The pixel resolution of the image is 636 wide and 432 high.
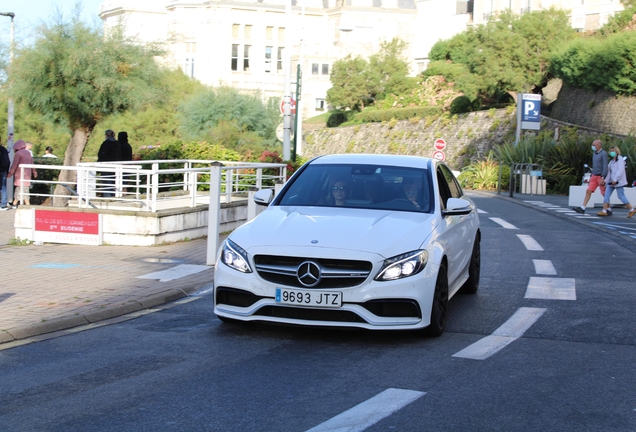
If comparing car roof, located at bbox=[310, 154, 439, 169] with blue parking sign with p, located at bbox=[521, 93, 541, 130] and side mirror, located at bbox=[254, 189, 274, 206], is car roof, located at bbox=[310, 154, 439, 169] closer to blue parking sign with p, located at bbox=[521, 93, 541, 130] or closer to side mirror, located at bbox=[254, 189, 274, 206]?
side mirror, located at bbox=[254, 189, 274, 206]

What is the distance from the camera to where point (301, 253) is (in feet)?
23.7

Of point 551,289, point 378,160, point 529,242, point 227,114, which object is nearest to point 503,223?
point 529,242

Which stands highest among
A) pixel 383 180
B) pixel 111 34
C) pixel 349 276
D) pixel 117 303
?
pixel 111 34

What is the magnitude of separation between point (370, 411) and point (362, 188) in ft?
12.0

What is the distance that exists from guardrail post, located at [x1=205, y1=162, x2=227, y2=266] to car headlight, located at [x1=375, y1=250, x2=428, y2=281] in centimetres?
555

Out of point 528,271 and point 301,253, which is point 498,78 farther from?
point 301,253

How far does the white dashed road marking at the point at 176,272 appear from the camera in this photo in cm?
1105

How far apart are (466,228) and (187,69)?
305 ft

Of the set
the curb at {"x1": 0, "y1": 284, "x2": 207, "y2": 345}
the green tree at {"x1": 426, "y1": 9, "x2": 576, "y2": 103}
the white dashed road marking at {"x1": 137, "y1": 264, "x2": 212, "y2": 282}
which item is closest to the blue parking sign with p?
the green tree at {"x1": 426, "y1": 9, "x2": 576, "y2": 103}

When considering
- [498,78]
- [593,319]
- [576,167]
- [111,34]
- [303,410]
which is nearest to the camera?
[303,410]

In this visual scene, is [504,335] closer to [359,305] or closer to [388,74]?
[359,305]

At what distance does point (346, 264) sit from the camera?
722 cm

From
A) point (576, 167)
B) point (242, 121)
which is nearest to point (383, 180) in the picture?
point (576, 167)

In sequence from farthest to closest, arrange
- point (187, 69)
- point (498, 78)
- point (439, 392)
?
1. point (187, 69)
2. point (498, 78)
3. point (439, 392)
